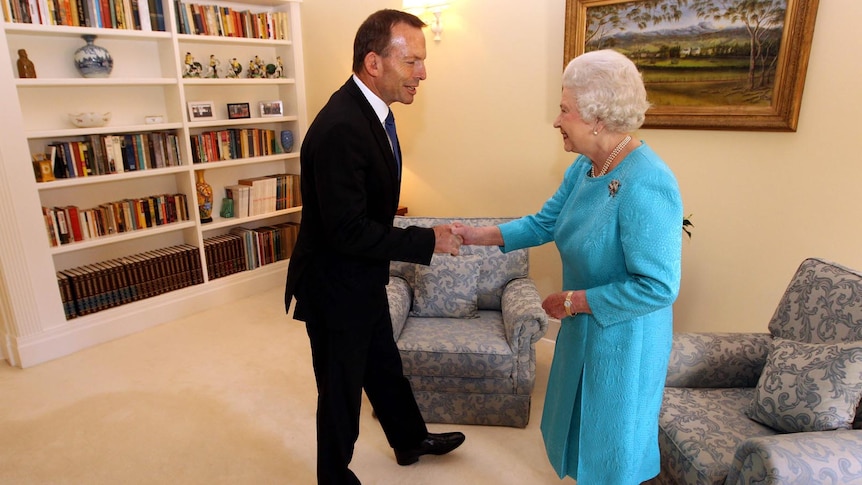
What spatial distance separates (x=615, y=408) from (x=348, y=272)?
89 cm

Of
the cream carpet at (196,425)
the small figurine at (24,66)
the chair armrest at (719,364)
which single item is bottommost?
the cream carpet at (196,425)

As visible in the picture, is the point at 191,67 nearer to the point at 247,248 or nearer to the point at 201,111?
the point at 201,111

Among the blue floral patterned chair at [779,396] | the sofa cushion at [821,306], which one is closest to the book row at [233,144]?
the blue floral patterned chair at [779,396]

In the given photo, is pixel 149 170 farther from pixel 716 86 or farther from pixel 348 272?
pixel 716 86

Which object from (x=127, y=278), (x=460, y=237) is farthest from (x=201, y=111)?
(x=460, y=237)

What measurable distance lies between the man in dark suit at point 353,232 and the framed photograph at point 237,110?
260 cm

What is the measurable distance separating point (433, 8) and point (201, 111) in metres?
1.79

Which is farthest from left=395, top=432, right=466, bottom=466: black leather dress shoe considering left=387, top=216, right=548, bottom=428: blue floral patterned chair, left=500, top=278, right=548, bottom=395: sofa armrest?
left=500, top=278, right=548, bottom=395: sofa armrest

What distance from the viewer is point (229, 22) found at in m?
3.84

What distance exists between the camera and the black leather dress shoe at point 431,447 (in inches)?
86.2

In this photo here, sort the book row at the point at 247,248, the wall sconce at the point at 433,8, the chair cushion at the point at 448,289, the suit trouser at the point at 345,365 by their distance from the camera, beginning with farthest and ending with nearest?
1. the book row at the point at 247,248
2. the wall sconce at the point at 433,8
3. the chair cushion at the point at 448,289
4. the suit trouser at the point at 345,365

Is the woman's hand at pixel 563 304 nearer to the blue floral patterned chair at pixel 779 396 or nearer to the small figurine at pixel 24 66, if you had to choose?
the blue floral patterned chair at pixel 779 396

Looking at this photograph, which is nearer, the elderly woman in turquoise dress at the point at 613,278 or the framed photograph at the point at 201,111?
the elderly woman in turquoise dress at the point at 613,278

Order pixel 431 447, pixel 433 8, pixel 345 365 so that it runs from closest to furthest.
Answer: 1. pixel 345 365
2. pixel 431 447
3. pixel 433 8
